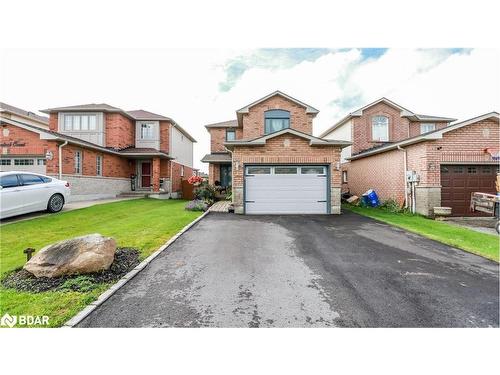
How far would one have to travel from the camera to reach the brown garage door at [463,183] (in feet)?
33.8

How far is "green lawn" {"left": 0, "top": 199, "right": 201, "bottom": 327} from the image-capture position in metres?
2.87

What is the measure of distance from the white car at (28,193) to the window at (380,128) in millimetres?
19050

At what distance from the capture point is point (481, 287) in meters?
3.67

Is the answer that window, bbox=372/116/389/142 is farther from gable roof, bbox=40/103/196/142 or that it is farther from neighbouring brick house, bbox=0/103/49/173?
neighbouring brick house, bbox=0/103/49/173

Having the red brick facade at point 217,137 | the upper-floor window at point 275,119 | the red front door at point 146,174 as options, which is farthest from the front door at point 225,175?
the red front door at point 146,174

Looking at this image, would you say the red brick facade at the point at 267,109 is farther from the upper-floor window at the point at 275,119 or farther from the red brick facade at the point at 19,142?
the red brick facade at the point at 19,142

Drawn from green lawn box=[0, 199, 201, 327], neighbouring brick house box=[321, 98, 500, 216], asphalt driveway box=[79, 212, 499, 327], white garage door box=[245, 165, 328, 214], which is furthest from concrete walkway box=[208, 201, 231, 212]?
neighbouring brick house box=[321, 98, 500, 216]

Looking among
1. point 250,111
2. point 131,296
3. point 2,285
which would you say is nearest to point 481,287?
point 131,296

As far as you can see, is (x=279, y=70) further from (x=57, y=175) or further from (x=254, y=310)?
(x=57, y=175)

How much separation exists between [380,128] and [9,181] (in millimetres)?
20469

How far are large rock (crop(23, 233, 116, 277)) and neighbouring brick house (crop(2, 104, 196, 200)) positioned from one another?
35.8ft

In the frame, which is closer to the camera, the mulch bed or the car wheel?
the mulch bed

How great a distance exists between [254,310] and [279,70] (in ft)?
17.6

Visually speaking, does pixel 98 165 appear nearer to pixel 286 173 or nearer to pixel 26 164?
pixel 26 164
